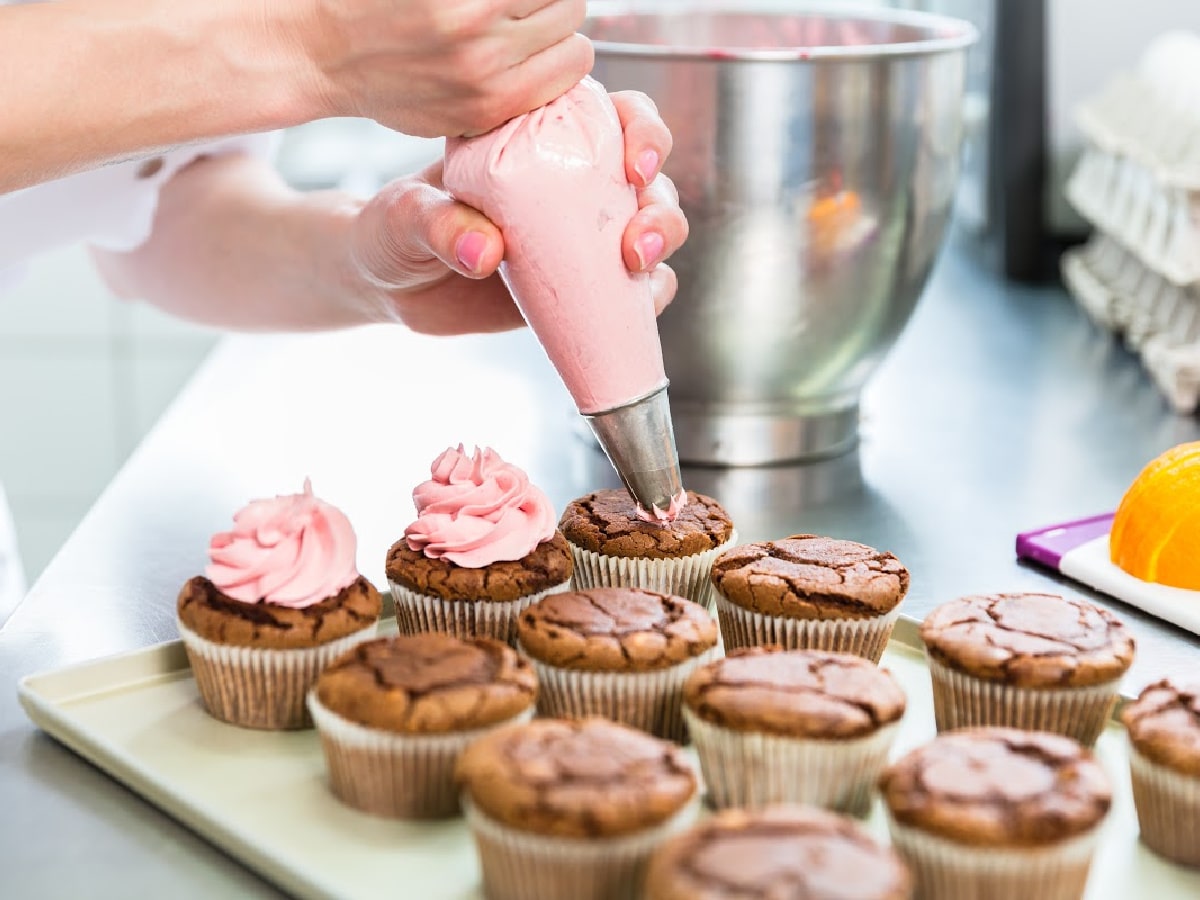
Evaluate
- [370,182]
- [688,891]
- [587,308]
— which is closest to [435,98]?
[587,308]

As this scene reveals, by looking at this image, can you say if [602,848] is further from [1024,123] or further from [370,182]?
[370,182]

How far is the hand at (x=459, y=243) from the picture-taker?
44.6 inches

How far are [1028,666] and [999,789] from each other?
0.60ft

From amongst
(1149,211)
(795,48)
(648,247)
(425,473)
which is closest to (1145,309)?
(1149,211)

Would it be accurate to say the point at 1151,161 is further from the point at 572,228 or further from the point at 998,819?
the point at 998,819

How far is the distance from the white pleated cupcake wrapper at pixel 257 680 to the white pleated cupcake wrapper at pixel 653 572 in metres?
0.26

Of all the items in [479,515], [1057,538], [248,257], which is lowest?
[1057,538]

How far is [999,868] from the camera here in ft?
2.68

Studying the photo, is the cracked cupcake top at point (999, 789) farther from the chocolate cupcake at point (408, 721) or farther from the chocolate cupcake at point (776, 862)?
the chocolate cupcake at point (408, 721)

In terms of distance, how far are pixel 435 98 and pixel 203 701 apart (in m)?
0.46

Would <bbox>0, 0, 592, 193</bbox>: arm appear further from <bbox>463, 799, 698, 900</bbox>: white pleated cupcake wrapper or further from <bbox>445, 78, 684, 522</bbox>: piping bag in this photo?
<bbox>463, 799, 698, 900</bbox>: white pleated cupcake wrapper

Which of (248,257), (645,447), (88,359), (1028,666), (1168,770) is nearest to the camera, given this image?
(1168,770)

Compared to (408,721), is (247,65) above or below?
above

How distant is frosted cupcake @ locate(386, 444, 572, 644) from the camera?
1.18 metres
